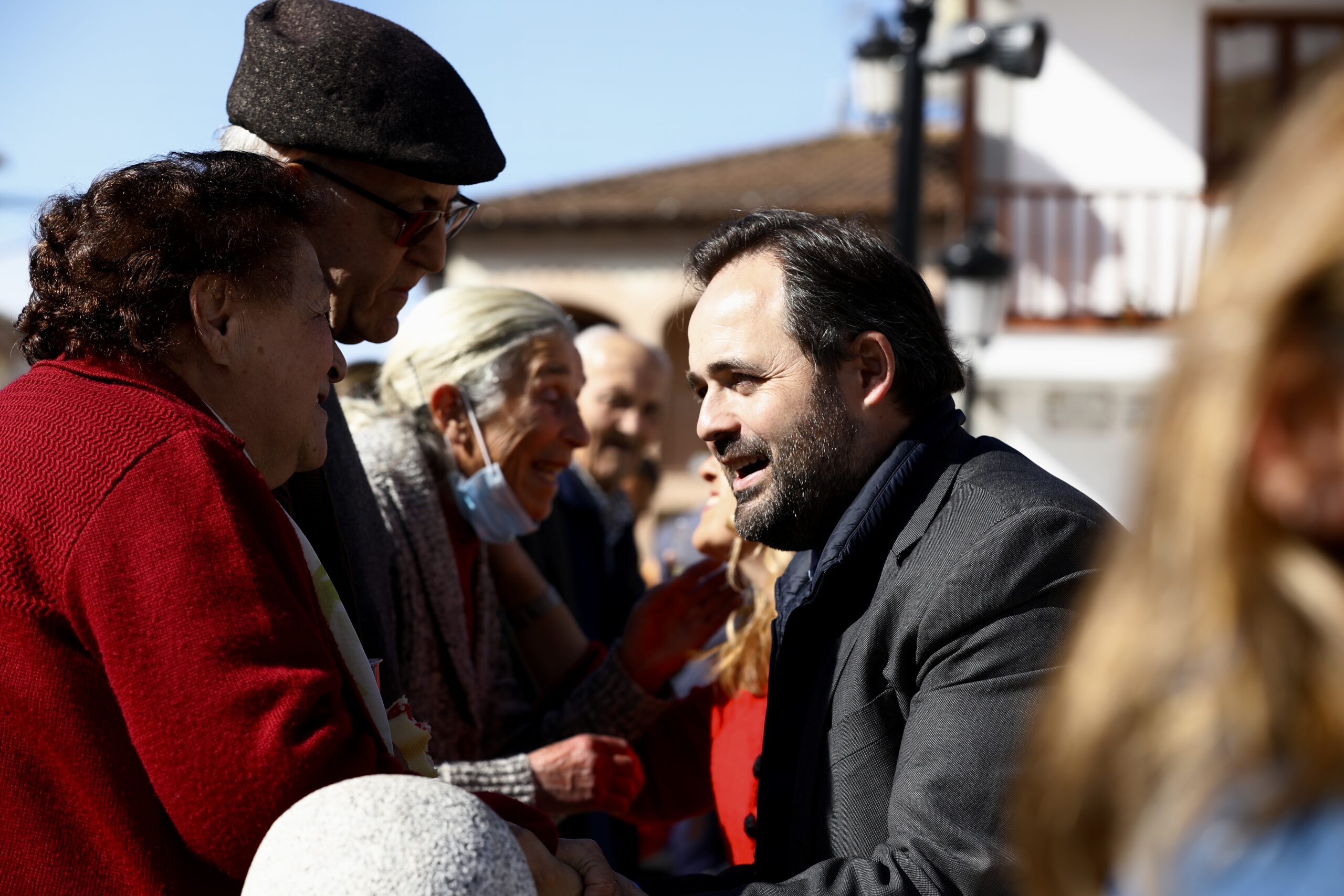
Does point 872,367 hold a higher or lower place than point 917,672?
higher

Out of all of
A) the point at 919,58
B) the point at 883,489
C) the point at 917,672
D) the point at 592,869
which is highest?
the point at 919,58

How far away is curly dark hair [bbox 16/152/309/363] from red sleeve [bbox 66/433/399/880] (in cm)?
29

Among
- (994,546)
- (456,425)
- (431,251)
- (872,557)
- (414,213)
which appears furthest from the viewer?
(456,425)

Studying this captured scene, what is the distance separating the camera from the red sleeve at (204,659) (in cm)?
151

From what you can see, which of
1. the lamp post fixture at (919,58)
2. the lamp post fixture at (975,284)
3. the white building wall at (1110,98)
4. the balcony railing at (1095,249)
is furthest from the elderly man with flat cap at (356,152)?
the white building wall at (1110,98)

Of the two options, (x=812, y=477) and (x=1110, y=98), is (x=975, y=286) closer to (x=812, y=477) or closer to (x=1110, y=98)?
(x=1110, y=98)

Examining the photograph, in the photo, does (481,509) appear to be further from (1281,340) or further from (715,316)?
(1281,340)

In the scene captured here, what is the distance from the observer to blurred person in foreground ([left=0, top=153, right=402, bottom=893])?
1.52 meters

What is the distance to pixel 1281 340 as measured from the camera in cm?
87

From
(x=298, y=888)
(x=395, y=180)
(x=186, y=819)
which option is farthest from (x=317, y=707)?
(x=395, y=180)

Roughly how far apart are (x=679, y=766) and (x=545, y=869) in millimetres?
1552

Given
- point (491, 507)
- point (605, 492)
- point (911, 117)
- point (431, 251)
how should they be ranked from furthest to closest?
point (911, 117) → point (605, 492) → point (491, 507) → point (431, 251)

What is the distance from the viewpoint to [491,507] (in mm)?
3389

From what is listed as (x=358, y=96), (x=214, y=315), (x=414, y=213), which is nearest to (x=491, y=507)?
(x=414, y=213)
